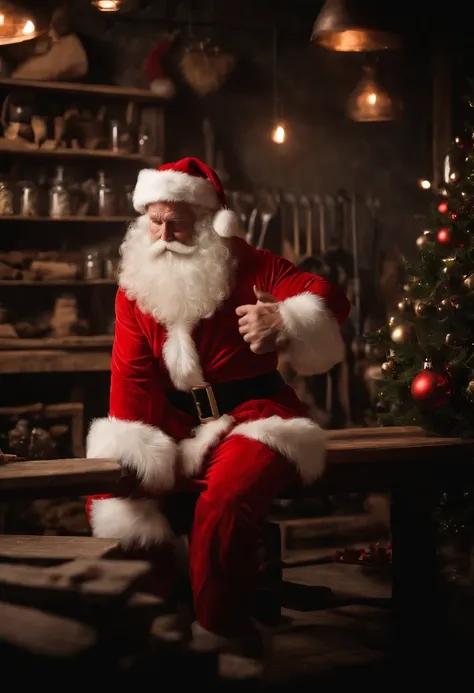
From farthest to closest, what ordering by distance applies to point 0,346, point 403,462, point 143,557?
point 0,346
point 403,462
point 143,557

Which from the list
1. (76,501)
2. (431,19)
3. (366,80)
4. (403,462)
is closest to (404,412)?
(403,462)

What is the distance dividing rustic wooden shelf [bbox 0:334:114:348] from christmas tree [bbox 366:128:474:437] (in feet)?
5.42

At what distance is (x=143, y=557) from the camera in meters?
3.21

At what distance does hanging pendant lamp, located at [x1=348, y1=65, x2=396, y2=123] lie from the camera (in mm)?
5848

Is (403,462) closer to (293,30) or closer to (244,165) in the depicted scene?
(244,165)

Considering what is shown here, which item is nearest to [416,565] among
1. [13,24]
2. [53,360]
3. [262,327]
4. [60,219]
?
[262,327]

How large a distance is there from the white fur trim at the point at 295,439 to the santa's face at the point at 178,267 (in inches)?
17.2

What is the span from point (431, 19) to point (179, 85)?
156cm

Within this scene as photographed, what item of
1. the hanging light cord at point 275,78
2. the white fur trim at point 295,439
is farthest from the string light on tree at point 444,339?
the hanging light cord at point 275,78

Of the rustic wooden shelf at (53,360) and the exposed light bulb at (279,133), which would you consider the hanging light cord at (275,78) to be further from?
the rustic wooden shelf at (53,360)

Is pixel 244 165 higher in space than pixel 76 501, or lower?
higher

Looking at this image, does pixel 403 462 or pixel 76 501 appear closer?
pixel 403 462

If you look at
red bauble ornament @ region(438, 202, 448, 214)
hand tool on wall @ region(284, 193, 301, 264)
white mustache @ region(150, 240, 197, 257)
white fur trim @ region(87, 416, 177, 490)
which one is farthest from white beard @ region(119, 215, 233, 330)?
hand tool on wall @ region(284, 193, 301, 264)

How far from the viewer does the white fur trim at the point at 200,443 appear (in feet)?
10.6
